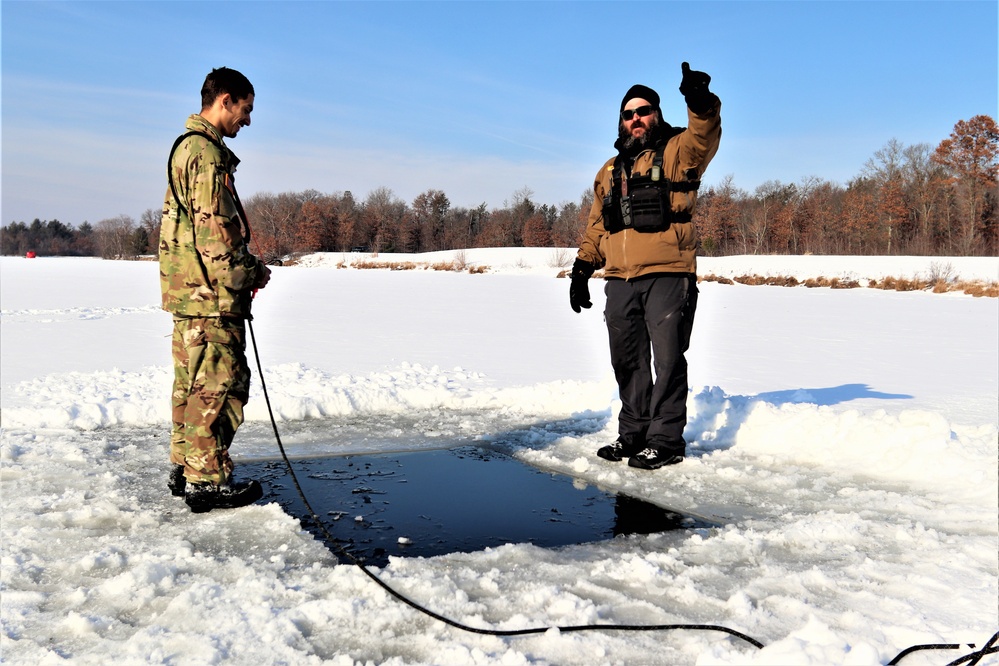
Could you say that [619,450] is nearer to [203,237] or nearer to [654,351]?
[654,351]

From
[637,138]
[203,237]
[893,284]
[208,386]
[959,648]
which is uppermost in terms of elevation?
[637,138]

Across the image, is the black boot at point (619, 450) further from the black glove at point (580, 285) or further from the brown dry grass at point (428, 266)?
the brown dry grass at point (428, 266)

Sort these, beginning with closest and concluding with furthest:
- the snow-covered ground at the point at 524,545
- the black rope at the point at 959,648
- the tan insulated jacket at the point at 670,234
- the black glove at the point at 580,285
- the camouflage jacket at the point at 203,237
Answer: the black rope at the point at 959,648 < the snow-covered ground at the point at 524,545 < the camouflage jacket at the point at 203,237 < the tan insulated jacket at the point at 670,234 < the black glove at the point at 580,285

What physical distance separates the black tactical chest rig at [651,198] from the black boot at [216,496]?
2579 millimetres

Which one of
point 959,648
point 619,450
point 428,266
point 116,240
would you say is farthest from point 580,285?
point 116,240

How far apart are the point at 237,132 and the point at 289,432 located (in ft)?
7.14

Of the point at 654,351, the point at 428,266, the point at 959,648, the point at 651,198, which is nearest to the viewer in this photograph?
the point at 959,648

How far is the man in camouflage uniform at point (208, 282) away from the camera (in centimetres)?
331

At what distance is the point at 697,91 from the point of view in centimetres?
364

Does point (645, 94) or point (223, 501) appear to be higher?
point (645, 94)

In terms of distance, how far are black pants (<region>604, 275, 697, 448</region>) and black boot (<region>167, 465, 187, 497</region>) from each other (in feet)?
8.12

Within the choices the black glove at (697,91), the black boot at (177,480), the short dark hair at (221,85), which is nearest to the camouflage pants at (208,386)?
the black boot at (177,480)

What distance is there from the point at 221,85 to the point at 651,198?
2.35 metres

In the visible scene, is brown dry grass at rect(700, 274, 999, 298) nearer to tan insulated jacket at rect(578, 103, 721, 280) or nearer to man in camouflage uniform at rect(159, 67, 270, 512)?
tan insulated jacket at rect(578, 103, 721, 280)
